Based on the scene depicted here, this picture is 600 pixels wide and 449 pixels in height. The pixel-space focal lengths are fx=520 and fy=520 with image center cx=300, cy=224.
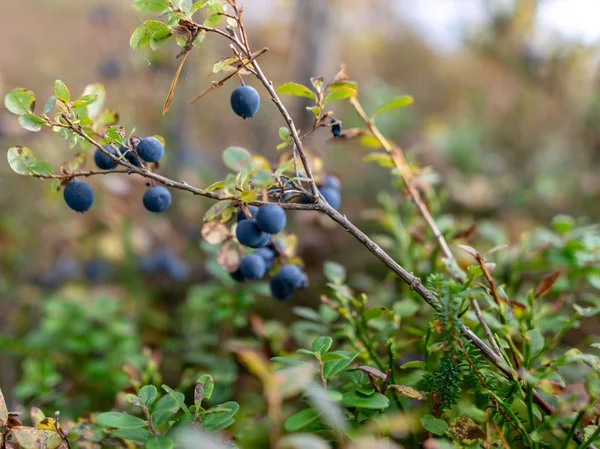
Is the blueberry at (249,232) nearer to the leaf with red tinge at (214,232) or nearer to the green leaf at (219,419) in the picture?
the leaf with red tinge at (214,232)

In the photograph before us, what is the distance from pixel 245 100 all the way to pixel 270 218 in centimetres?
20

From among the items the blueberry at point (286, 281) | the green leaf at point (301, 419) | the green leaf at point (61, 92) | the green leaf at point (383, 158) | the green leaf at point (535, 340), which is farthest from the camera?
the green leaf at point (383, 158)

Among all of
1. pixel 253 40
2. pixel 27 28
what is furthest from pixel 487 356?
pixel 27 28

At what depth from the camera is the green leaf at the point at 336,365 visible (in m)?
0.70

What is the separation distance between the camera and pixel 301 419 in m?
0.65

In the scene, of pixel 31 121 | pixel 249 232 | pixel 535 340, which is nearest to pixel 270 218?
pixel 249 232

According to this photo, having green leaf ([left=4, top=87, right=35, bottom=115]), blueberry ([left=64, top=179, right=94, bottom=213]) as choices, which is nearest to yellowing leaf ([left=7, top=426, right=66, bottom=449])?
blueberry ([left=64, top=179, right=94, bottom=213])

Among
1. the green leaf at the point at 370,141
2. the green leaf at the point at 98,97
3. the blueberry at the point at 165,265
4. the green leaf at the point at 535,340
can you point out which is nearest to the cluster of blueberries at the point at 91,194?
the green leaf at the point at 98,97

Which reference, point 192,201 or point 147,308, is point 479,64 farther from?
point 147,308

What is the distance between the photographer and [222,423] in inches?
27.2

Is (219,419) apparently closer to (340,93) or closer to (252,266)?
(252,266)

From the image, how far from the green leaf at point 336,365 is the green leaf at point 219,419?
130 millimetres

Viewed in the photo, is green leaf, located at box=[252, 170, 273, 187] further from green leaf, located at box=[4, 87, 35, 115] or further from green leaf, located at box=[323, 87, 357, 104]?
green leaf, located at box=[4, 87, 35, 115]

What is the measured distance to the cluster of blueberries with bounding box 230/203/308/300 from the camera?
0.75 meters
